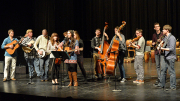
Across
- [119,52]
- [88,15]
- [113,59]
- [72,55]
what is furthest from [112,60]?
[88,15]

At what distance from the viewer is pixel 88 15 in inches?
596

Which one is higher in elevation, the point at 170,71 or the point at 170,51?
the point at 170,51

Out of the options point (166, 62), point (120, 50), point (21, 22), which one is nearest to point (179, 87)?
point (166, 62)

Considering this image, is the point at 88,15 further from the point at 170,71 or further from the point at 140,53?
the point at 170,71

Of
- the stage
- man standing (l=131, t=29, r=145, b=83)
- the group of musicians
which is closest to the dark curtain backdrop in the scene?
the group of musicians

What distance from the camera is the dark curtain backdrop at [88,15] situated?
11633mm

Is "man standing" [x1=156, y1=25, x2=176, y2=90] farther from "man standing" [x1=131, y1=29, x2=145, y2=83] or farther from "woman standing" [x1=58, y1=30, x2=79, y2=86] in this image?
"woman standing" [x1=58, y1=30, x2=79, y2=86]

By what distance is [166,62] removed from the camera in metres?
5.66

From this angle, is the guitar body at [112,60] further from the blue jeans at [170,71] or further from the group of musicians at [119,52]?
the blue jeans at [170,71]

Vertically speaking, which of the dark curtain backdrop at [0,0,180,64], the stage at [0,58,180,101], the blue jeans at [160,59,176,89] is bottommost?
the stage at [0,58,180,101]

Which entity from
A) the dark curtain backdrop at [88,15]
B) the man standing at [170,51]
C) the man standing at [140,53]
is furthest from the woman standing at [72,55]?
the dark curtain backdrop at [88,15]

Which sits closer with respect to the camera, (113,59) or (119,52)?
(113,59)

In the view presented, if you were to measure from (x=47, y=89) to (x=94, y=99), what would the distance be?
1706 millimetres

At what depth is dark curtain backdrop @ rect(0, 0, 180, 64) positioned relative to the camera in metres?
11.6
